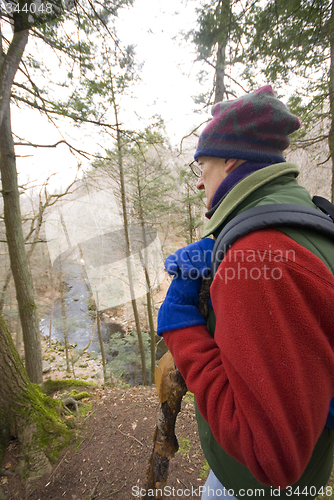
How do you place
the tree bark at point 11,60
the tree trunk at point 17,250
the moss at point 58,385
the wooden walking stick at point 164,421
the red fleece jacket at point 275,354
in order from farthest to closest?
the moss at point 58,385 → the tree trunk at point 17,250 → the tree bark at point 11,60 → the wooden walking stick at point 164,421 → the red fleece jacket at point 275,354

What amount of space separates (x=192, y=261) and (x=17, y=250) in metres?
4.69

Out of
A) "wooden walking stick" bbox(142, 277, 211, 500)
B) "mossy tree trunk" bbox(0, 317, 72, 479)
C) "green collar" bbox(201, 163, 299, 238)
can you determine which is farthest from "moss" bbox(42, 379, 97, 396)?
"green collar" bbox(201, 163, 299, 238)

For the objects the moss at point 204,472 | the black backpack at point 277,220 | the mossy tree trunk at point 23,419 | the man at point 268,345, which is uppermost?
the black backpack at point 277,220

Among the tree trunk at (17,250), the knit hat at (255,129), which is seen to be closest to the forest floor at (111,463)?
the tree trunk at (17,250)

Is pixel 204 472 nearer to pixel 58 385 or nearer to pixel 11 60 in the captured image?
pixel 58 385

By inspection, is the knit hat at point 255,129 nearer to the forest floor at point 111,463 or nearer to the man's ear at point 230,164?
the man's ear at point 230,164

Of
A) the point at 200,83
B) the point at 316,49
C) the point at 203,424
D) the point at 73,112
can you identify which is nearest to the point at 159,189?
the point at 200,83

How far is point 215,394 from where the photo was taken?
0.57 m

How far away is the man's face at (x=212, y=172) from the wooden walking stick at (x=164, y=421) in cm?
81

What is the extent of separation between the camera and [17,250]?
434 cm

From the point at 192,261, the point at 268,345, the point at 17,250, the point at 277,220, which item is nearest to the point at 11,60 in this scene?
the point at 17,250

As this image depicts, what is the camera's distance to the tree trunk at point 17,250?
4.20m

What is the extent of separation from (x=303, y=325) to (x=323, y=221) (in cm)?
29

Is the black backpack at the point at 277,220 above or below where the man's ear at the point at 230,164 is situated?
below
